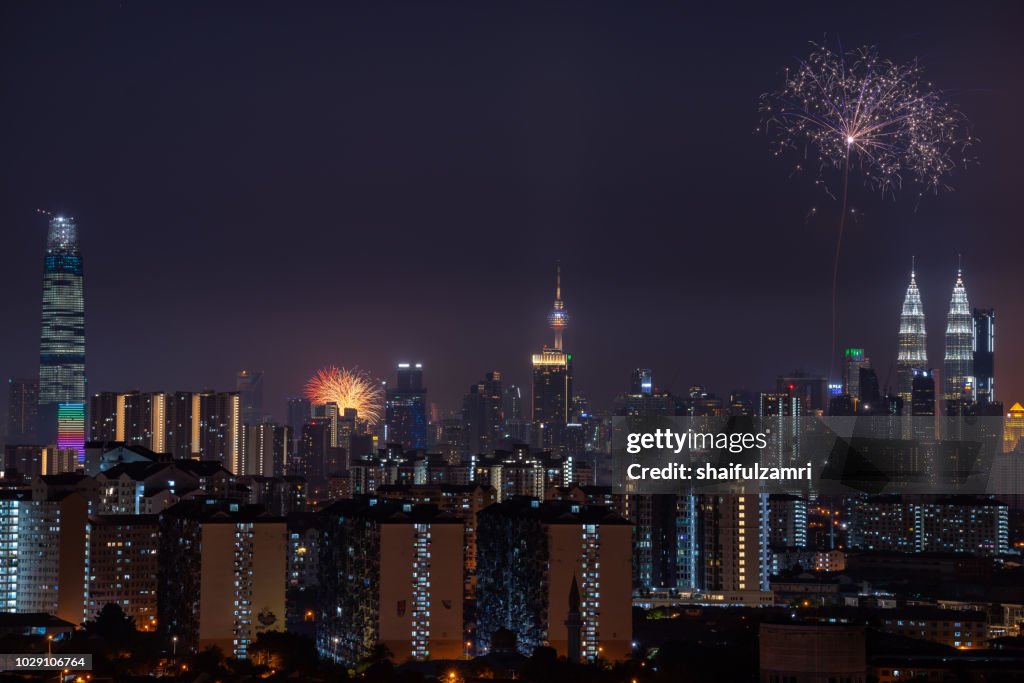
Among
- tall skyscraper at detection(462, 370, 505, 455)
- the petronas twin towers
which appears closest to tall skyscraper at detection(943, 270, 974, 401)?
the petronas twin towers

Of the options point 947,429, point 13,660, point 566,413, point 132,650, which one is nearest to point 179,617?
point 132,650

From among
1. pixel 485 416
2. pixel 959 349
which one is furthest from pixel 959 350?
pixel 485 416

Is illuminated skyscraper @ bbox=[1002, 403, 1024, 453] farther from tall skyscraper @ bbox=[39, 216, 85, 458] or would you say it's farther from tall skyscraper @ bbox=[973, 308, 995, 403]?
tall skyscraper @ bbox=[39, 216, 85, 458]

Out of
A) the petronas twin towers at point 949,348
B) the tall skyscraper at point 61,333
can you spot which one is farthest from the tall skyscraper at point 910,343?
the tall skyscraper at point 61,333

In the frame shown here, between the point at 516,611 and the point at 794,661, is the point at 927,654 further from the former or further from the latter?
the point at 516,611

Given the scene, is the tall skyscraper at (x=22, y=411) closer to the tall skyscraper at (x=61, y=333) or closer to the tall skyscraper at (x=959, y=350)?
the tall skyscraper at (x=61, y=333)
